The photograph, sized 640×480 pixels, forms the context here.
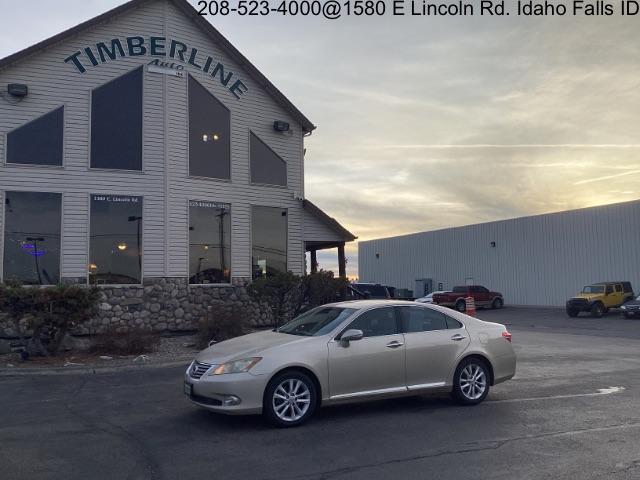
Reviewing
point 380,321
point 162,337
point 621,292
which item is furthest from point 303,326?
point 621,292

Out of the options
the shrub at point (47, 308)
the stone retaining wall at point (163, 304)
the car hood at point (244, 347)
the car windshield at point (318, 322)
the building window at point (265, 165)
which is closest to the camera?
the car hood at point (244, 347)

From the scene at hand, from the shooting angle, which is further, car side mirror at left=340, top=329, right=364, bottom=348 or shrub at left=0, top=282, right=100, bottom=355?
shrub at left=0, top=282, right=100, bottom=355

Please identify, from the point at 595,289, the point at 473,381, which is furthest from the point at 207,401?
the point at 595,289

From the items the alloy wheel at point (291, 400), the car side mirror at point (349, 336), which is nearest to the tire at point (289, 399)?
the alloy wheel at point (291, 400)

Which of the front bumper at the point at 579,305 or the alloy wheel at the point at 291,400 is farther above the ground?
the front bumper at the point at 579,305

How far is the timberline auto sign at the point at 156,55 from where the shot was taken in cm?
1811

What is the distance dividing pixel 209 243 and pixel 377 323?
1128 cm

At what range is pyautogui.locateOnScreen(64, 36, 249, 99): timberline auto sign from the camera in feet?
59.4

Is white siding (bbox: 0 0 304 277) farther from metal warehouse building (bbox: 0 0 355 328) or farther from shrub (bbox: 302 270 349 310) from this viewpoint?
shrub (bbox: 302 270 349 310)

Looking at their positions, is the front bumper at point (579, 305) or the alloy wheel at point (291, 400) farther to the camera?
the front bumper at point (579, 305)

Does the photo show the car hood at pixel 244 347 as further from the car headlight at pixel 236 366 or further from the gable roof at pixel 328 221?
the gable roof at pixel 328 221

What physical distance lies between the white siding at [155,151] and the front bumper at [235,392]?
36.0 feet

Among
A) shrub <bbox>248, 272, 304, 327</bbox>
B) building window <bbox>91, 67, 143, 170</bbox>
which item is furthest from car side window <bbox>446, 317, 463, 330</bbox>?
building window <bbox>91, 67, 143, 170</bbox>

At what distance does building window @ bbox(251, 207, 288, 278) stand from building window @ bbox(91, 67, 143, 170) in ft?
13.4
